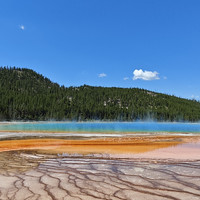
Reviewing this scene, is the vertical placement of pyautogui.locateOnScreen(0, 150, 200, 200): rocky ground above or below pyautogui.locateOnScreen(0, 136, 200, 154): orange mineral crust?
above

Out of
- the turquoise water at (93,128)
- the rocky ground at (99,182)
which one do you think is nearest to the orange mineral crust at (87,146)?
the rocky ground at (99,182)

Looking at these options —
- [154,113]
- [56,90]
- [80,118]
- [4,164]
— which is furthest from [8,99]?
[4,164]

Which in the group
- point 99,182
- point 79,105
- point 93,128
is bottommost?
point 93,128

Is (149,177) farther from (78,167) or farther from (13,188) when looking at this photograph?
(13,188)

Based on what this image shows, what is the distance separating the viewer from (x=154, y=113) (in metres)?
145

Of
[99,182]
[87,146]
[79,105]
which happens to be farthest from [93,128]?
[79,105]

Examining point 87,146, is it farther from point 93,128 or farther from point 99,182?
point 93,128

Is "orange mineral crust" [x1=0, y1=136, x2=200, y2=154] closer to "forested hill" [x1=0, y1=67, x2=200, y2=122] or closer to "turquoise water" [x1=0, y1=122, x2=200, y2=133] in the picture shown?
"turquoise water" [x1=0, y1=122, x2=200, y2=133]

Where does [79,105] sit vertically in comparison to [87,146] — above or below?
above

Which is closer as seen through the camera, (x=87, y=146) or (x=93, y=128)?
(x=87, y=146)

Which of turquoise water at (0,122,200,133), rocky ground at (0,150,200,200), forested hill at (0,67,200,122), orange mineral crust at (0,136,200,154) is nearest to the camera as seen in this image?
rocky ground at (0,150,200,200)

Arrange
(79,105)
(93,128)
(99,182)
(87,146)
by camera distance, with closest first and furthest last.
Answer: (99,182) < (87,146) < (93,128) < (79,105)

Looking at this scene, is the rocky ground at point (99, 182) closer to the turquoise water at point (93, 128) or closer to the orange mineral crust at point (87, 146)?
the orange mineral crust at point (87, 146)

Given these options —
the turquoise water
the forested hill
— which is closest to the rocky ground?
the turquoise water
